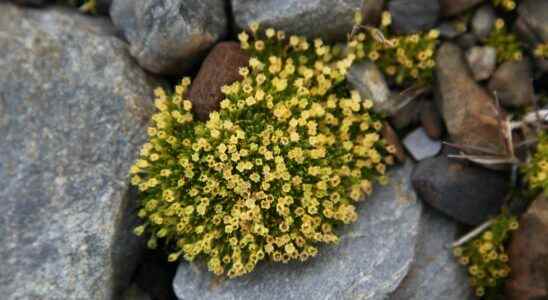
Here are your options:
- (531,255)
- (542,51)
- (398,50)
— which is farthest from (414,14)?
(531,255)

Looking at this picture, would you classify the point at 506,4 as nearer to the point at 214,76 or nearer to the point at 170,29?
the point at 214,76

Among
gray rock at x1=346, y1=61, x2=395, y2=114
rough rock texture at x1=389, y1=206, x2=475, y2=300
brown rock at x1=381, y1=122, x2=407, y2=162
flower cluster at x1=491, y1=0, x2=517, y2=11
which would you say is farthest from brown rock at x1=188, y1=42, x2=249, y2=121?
flower cluster at x1=491, y1=0, x2=517, y2=11

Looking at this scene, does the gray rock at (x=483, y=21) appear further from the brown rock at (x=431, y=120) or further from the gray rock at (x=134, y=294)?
the gray rock at (x=134, y=294)

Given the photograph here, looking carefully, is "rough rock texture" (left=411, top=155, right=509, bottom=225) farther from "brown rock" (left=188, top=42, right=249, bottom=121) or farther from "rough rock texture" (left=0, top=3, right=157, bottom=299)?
"rough rock texture" (left=0, top=3, right=157, bottom=299)

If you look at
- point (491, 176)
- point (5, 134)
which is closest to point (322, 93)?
point (491, 176)

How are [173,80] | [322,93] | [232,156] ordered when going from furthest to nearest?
[173,80]
[322,93]
[232,156]

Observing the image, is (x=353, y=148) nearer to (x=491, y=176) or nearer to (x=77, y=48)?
(x=491, y=176)
